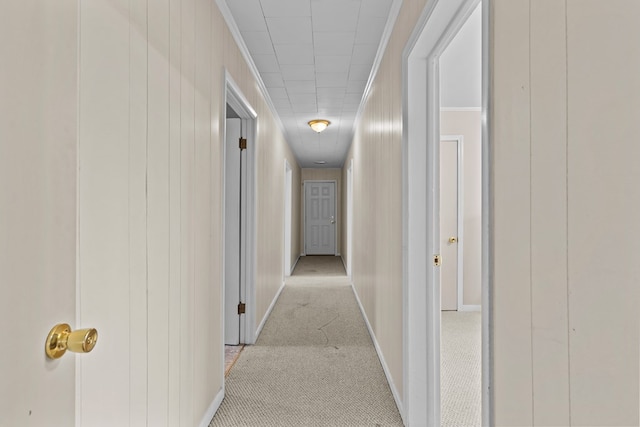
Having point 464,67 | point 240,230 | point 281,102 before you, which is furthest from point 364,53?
point 240,230

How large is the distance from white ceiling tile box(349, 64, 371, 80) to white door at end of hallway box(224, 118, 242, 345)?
106 centimetres

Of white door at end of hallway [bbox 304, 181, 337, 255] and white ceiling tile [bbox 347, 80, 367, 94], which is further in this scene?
white door at end of hallway [bbox 304, 181, 337, 255]

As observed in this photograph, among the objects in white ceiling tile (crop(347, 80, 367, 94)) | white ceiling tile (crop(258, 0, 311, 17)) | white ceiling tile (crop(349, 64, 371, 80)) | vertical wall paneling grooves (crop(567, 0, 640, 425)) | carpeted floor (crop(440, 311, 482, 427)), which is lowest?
carpeted floor (crop(440, 311, 482, 427))

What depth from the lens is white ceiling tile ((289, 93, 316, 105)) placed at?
152 inches

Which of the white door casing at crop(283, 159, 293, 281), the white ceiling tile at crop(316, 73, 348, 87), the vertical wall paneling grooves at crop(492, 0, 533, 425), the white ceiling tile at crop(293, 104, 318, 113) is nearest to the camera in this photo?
the vertical wall paneling grooves at crop(492, 0, 533, 425)

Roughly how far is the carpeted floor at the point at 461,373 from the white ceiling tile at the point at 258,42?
2.54 metres

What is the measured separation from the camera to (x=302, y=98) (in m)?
3.97

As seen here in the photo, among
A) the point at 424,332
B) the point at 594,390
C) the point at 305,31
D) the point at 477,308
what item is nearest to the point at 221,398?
the point at 424,332

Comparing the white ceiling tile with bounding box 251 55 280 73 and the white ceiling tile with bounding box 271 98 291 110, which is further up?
the white ceiling tile with bounding box 251 55 280 73

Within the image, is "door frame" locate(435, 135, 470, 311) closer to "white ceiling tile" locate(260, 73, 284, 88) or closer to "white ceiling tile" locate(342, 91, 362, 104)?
"white ceiling tile" locate(342, 91, 362, 104)

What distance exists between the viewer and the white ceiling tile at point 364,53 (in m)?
2.73

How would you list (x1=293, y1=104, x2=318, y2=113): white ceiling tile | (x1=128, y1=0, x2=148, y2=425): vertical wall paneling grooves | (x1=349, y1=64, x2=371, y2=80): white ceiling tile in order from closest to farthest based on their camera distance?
(x1=128, y1=0, x2=148, y2=425): vertical wall paneling grooves < (x1=349, y1=64, x2=371, y2=80): white ceiling tile < (x1=293, y1=104, x2=318, y2=113): white ceiling tile

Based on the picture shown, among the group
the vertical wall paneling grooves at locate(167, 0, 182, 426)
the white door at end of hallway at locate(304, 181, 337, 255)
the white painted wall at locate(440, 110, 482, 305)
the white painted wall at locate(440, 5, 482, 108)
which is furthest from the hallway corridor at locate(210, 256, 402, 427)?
the white door at end of hallway at locate(304, 181, 337, 255)

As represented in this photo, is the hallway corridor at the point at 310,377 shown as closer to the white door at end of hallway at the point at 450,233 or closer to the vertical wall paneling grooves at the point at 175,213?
the vertical wall paneling grooves at the point at 175,213
